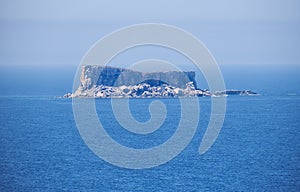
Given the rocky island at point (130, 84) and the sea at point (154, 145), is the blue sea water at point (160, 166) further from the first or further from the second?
the rocky island at point (130, 84)

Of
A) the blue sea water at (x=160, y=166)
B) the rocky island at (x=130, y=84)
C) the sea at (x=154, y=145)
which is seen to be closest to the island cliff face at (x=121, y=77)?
the rocky island at (x=130, y=84)

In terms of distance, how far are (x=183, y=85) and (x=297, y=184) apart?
80127 millimetres

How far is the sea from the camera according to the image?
60062 millimetres

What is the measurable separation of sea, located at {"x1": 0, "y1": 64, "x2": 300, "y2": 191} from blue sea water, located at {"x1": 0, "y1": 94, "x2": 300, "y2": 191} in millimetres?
90

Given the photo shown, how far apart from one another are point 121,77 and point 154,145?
54589mm

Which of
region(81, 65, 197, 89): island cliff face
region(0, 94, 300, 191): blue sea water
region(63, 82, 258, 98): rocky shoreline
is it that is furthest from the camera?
region(63, 82, 258, 98): rocky shoreline

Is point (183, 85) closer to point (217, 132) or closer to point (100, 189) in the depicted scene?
point (217, 132)

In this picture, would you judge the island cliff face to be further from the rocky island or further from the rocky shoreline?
the rocky shoreline

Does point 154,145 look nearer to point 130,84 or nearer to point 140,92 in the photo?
point 130,84

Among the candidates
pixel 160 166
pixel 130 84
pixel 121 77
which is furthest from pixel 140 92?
pixel 160 166

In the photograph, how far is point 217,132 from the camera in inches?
3681

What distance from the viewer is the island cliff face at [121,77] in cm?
13538

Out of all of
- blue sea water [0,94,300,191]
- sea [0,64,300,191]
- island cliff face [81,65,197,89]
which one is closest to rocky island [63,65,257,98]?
island cliff face [81,65,197,89]

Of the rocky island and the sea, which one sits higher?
the rocky island
